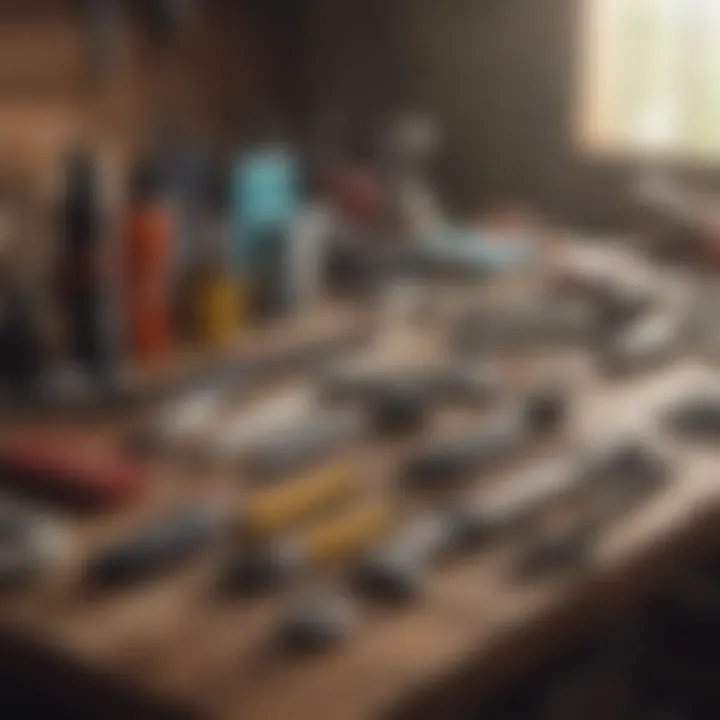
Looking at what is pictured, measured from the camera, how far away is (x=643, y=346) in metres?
1.55

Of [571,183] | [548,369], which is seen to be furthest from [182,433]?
[571,183]

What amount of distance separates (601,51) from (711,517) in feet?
3.54

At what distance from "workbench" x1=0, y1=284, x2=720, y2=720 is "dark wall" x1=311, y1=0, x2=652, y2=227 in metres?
1.05

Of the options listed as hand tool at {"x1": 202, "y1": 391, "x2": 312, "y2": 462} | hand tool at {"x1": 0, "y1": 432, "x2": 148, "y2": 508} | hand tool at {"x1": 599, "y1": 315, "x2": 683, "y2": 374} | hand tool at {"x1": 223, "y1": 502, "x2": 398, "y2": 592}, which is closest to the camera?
hand tool at {"x1": 223, "y1": 502, "x2": 398, "y2": 592}

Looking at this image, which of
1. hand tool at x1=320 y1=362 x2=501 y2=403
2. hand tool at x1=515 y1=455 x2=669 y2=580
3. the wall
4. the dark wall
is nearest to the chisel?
hand tool at x1=320 y1=362 x2=501 y2=403

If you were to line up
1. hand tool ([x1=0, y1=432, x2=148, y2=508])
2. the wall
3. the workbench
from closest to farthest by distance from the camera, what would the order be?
the workbench → hand tool ([x1=0, y1=432, x2=148, y2=508]) → the wall

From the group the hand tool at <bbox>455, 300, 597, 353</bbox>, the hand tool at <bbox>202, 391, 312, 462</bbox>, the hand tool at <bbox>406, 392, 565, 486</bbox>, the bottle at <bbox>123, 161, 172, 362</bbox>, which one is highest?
the bottle at <bbox>123, 161, 172, 362</bbox>

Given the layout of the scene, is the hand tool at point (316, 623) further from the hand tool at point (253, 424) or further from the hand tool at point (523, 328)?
the hand tool at point (523, 328)

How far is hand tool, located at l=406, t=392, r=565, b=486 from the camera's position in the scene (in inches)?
48.1

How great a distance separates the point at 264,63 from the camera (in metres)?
2.20

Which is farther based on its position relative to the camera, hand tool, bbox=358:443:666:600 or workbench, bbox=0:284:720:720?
hand tool, bbox=358:443:666:600

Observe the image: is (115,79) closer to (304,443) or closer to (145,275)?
(145,275)

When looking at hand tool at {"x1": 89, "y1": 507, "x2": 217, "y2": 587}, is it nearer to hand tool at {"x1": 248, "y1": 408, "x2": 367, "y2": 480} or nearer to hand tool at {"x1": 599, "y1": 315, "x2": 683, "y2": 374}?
hand tool at {"x1": 248, "y1": 408, "x2": 367, "y2": 480}

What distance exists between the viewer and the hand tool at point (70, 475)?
1165mm
